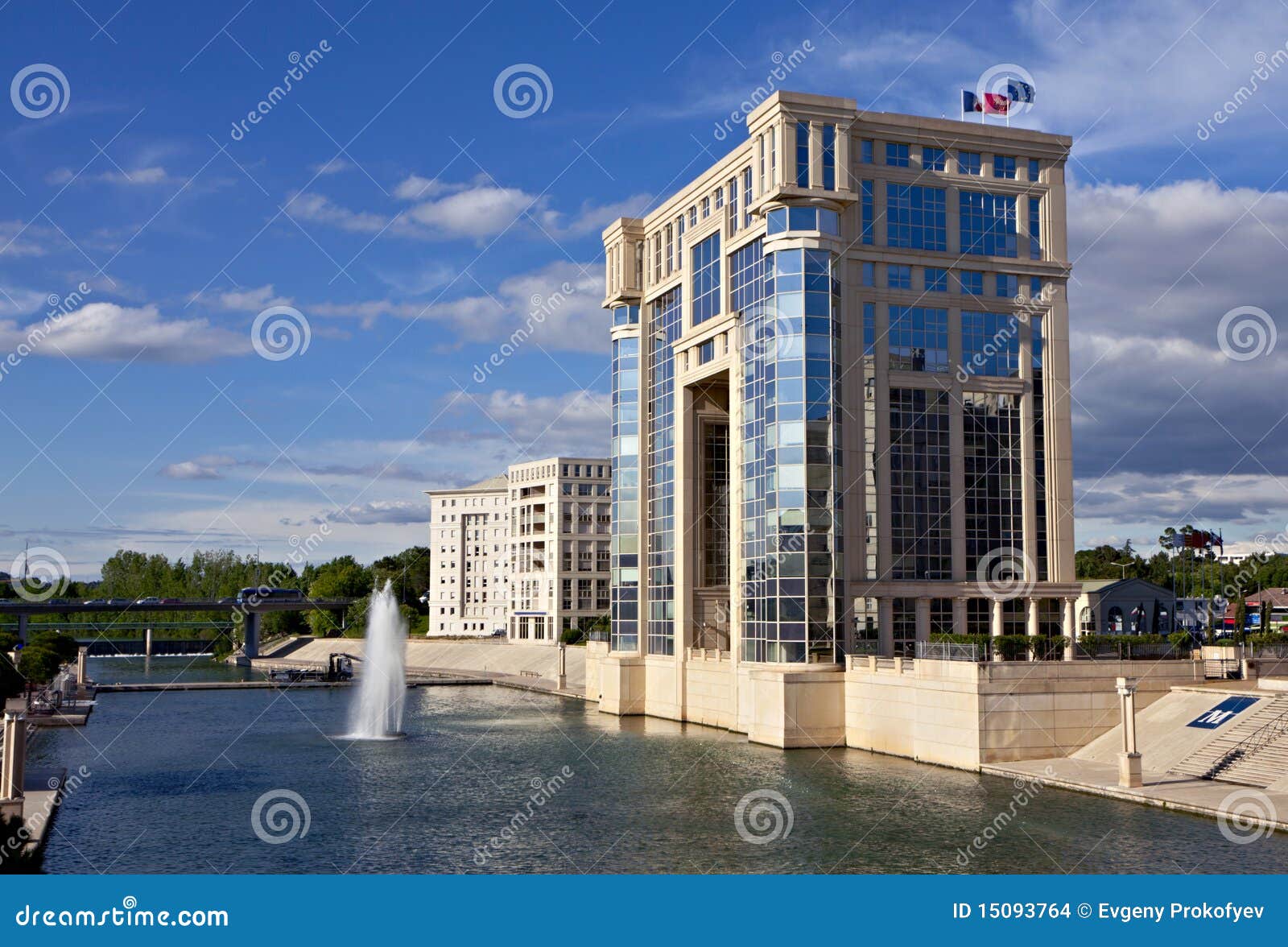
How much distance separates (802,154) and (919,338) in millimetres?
12860

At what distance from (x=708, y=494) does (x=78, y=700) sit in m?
54.4

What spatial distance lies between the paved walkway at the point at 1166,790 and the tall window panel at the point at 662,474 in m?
33.9

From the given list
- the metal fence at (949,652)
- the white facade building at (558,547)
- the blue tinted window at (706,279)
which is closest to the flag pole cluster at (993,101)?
the blue tinted window at (706,279)

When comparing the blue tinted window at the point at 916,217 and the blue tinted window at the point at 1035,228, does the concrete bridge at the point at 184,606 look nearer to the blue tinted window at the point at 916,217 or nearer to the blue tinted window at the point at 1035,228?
the blue tinted window at the point at 916,217

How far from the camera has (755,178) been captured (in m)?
68.6

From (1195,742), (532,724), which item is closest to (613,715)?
(532,724)

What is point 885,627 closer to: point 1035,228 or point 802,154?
point 1035,228

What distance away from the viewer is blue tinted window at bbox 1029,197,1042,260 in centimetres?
7212

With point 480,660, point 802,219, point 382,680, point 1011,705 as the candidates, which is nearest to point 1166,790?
point 1011,705

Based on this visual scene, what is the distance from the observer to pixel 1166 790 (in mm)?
44000

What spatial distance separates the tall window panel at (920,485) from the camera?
A: 226 ft

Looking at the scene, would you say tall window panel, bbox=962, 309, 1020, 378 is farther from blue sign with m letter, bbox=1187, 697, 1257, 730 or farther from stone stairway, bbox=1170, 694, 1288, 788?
stone stairway, bbox=1170, 694, 1288, 788

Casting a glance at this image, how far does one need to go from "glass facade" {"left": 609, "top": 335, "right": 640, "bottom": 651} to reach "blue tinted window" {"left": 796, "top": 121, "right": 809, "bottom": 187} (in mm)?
24655

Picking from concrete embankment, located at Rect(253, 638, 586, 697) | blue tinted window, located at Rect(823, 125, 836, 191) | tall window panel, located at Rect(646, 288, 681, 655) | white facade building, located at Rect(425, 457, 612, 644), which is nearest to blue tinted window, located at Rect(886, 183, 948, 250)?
blue tinted window, located at Rect(823, 125, 836, 191)
